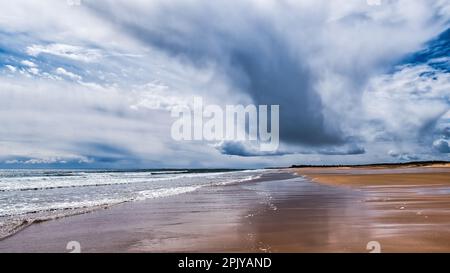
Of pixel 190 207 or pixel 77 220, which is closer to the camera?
pixel 77 220
